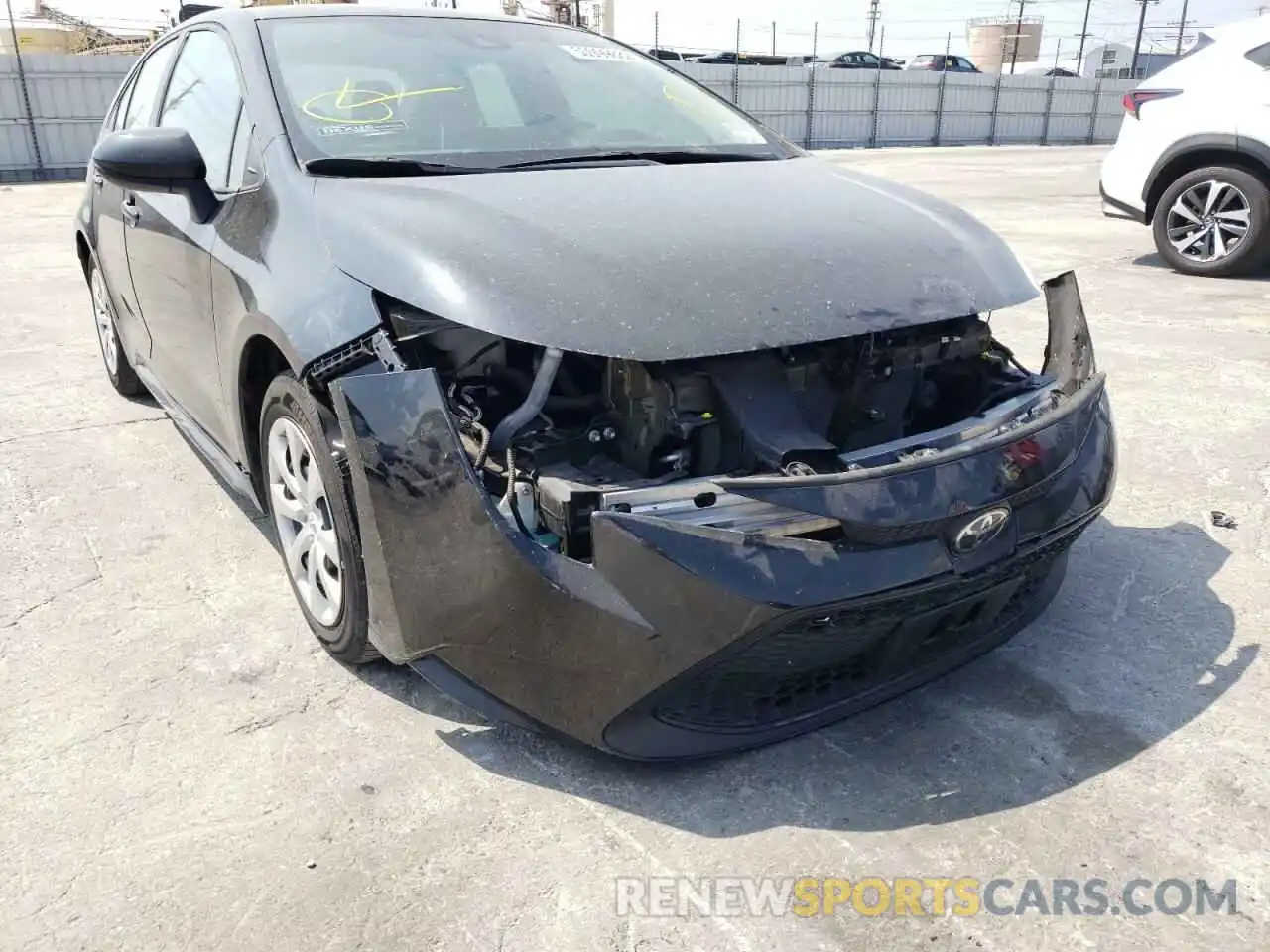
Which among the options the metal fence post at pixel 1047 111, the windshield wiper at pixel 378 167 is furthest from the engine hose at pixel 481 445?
the metal fence post at pixel 1047 111

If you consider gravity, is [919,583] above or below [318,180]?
below

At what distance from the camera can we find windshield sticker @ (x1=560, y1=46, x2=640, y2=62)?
11.3 ft

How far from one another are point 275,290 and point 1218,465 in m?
3.42

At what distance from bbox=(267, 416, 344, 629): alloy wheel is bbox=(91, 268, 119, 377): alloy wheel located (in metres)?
2.36

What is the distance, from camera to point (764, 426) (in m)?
2.14

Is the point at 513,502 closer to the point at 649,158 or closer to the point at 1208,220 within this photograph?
the point at 649,158

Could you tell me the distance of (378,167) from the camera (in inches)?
100

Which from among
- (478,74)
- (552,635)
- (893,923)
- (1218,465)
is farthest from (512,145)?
(1218,465)

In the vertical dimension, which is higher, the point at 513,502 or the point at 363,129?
the point at 363,129

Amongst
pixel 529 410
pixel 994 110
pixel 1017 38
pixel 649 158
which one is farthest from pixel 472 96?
pixel 1017 38

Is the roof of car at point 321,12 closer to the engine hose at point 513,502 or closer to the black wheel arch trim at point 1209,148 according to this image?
the engine hose at point 513,502

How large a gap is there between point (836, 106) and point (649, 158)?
26.6m

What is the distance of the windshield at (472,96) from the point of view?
8.95ft

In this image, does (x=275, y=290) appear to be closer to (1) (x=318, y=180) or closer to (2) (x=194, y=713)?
(1) (x=318, y=180)
